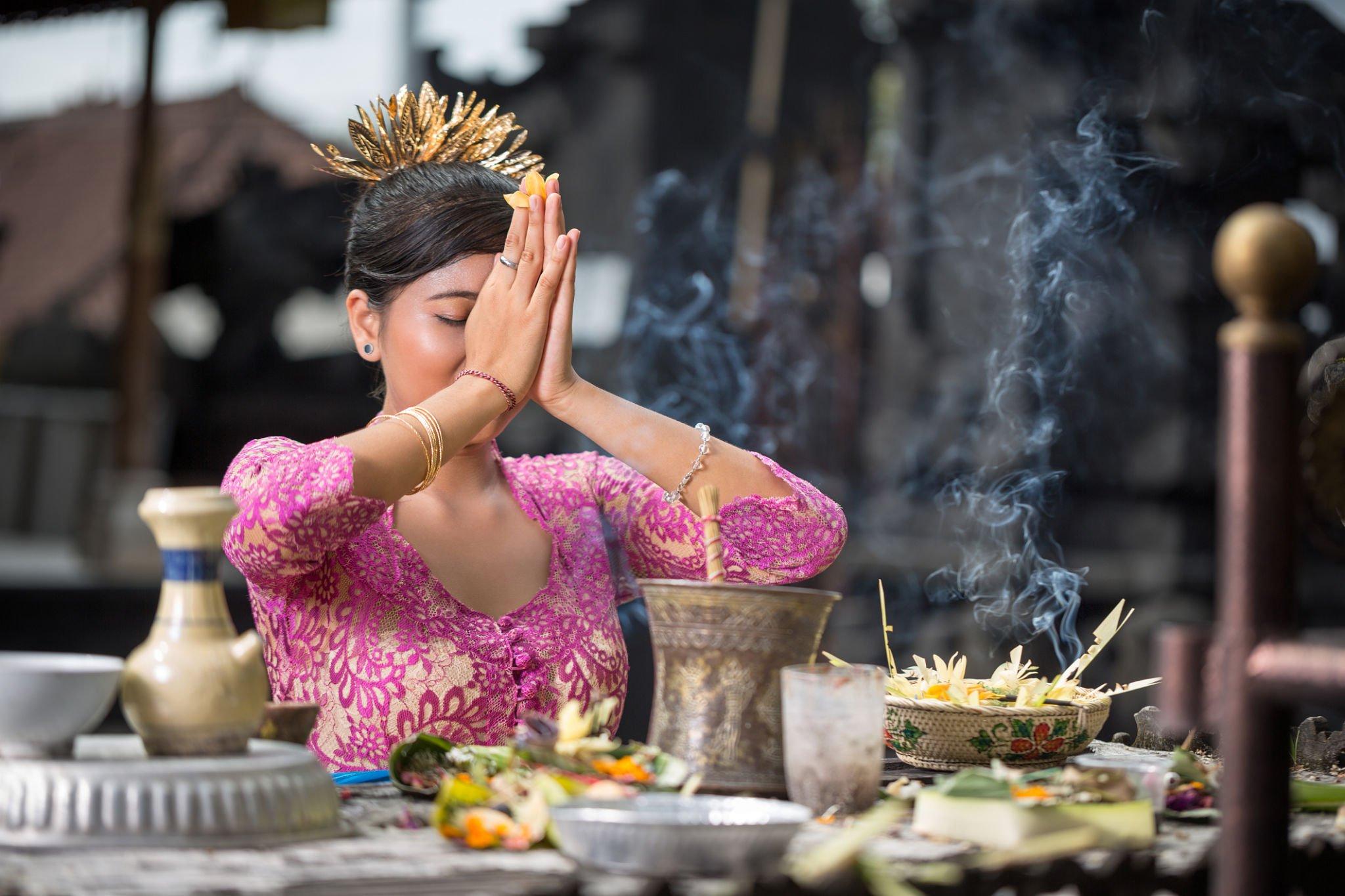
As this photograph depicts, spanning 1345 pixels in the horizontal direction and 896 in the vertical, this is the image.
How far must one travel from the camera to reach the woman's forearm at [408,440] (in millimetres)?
1852

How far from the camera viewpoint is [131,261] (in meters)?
6.31

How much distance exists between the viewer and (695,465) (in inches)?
91.9

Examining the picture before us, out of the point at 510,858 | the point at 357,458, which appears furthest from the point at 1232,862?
the point at 357,458

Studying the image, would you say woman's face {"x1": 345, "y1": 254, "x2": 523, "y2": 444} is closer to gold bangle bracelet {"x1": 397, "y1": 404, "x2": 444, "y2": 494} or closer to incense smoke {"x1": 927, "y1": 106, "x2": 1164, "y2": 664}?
gold bangle bracelet {"x1": 397, "y1": 404, "x2": 444, "y2": 494}

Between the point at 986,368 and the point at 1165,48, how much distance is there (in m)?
2.05

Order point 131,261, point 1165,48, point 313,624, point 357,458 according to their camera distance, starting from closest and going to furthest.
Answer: point 357,458 < point 313,624 < point 131,261 < point 1165,48

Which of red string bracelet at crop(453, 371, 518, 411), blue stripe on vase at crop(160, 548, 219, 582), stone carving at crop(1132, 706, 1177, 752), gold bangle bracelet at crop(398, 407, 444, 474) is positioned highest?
red string bracelet at crop(453, 371, 518, 411)

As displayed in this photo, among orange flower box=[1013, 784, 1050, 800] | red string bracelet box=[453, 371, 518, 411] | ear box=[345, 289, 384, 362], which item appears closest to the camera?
orange flower box=[1013, 784, 1050, 800]

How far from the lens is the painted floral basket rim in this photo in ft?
5.88

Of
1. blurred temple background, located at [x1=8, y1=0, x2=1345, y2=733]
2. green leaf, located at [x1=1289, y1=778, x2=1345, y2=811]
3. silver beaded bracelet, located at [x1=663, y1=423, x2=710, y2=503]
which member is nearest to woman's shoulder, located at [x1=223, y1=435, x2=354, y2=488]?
silver beaded bracelet, located at [x1=663, y1=423, x2=710, y2=503]

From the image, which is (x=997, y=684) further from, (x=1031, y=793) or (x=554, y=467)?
(x=554, y=467)

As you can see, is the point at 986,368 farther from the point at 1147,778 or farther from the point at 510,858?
the point at 510,858

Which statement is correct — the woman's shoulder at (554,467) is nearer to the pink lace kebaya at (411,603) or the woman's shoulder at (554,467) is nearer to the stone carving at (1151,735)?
the pink lace kebaya at (411,603)

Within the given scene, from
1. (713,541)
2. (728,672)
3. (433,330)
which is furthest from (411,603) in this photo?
(728,672)
